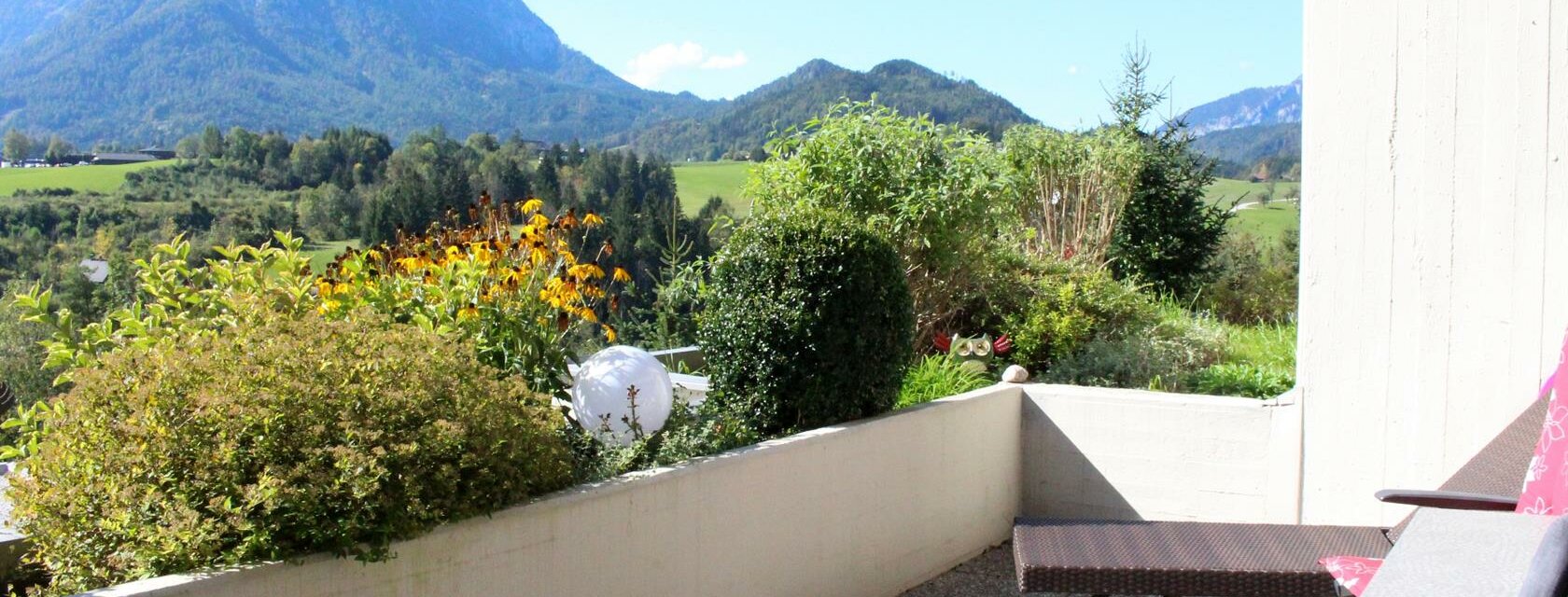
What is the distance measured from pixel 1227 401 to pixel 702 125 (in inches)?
1030

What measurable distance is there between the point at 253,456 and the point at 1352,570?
111 inches

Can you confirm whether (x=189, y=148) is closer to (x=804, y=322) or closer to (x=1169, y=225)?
(x=1169, y=225)

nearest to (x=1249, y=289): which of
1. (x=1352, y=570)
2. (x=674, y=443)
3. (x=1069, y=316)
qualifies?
(x=1069, y=316)

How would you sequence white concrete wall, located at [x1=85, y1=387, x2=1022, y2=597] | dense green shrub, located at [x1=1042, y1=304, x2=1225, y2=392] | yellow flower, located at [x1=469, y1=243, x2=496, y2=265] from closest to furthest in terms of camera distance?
white concrete wall, located at [x1=85, y1=387, x2=1022, y2=597] → yellow flower, located at [x1=469, y1=243, x2=496, y2=265] → dense green shrub, located at [x1=1042, y1=304, x2=1225, y2=392]

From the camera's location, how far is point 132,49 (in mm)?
40250

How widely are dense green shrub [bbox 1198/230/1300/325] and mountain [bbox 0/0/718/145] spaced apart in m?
25.6

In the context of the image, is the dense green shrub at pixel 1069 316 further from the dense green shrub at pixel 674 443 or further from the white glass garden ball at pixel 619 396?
the white glass garden ball at pixel 619 396

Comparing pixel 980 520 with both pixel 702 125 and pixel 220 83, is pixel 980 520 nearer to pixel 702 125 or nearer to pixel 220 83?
pixel 702 125

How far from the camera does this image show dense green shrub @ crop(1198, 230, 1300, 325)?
855cm

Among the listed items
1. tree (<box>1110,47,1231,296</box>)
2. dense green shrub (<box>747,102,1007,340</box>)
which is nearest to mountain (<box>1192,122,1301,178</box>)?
tree (<box>1110,47,1231,296</box>)

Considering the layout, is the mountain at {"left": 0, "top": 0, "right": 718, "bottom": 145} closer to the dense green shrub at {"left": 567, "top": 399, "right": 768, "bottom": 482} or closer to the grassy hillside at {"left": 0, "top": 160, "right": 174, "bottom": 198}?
the grassy hillside at {"left": 0, "top": 160, "right": 174, "bottom": 198}

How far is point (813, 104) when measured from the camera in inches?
1019

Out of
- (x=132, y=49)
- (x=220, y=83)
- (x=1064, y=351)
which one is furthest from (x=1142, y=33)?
(x=132, y=49)

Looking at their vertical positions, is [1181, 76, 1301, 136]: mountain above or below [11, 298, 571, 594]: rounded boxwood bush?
above
